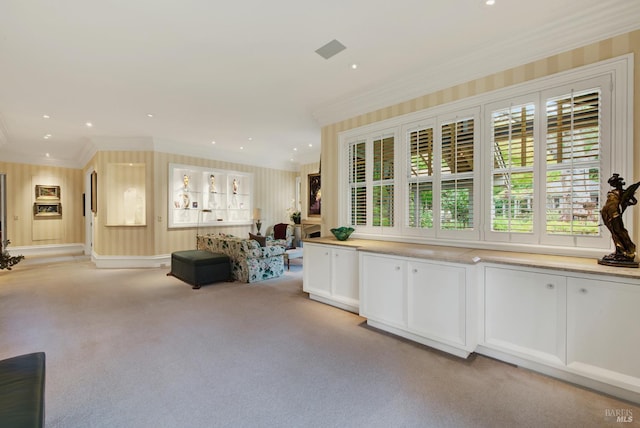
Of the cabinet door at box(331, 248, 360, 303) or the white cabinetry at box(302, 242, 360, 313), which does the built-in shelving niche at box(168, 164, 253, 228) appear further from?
the cabinet door at box(331, 248, 360, 303)

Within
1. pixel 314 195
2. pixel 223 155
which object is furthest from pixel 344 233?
pixel 223 155

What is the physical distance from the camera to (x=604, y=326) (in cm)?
201

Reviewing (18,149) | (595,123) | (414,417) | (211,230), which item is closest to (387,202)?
(595,123)

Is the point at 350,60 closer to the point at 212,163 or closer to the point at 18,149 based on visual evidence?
the point at 212,163

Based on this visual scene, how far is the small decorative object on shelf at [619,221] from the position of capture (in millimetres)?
2078

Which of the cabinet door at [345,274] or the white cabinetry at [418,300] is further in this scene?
the cabinet door at [345,274]

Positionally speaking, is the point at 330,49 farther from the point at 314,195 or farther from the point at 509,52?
the point at 314,195

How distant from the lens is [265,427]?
1.72m

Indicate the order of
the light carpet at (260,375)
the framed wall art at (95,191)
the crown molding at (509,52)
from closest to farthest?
1. the light carpet at (260,375)
2. the crown molding at (509,52)
3. the framed wall art at (95,191)

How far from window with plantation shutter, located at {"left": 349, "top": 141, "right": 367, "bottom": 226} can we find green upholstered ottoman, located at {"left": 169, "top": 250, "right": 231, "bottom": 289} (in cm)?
264

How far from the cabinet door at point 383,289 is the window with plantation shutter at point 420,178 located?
0.82 metres

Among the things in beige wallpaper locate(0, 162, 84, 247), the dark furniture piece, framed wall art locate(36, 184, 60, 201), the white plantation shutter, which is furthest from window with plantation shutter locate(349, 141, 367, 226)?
framed wall art locate(36, 184, 60, 201)

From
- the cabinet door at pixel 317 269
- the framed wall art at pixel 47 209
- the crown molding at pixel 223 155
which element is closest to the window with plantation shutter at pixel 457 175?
the cabinet door at pixel 317 269

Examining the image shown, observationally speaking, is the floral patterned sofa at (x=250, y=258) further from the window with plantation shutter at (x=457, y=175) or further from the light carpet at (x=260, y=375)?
the window with plantation shutter at (x=457, y=175)
